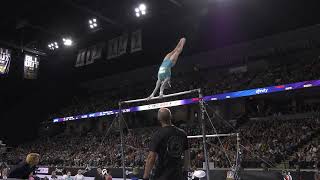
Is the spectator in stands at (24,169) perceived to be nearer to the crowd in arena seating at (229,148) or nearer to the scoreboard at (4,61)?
the crowd in arena seating at (229,148)

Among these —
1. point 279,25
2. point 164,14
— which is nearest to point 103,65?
point 164,14

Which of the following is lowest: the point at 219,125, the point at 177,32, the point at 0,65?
the point at 219,125

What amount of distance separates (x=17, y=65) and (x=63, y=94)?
8.53 meters

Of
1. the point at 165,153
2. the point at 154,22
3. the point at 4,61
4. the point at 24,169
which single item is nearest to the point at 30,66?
the point at 4,61

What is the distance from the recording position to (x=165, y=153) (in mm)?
3879

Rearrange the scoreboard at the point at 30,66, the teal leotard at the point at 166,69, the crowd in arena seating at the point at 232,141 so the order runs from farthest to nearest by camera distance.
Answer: the scoreboard at the point at 30,66, the crowd in arena seating at the point at 232,141, the teal leotard at the point at 166,69

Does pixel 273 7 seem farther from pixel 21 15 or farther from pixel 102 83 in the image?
pixel 102 83

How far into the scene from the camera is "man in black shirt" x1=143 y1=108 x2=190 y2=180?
12.5 feet

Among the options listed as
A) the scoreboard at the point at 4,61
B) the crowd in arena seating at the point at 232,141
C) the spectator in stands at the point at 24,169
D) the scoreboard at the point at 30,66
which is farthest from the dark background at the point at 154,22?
the spectator in stands at the point at 24,169

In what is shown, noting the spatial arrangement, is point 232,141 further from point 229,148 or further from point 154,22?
point 154,22

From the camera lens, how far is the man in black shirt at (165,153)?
3.80 meters

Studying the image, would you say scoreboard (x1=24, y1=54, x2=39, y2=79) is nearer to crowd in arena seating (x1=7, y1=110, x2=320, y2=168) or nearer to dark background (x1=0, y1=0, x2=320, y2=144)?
dark background (x1=0, y1=0, x2=320, y2=144)

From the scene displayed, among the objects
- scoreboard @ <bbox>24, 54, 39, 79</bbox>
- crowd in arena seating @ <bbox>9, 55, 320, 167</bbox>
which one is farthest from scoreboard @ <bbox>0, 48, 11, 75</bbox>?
crowd in arena seating @ <bbox>9, 55, 320, 167</bbox>

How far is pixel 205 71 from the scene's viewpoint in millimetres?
28453
